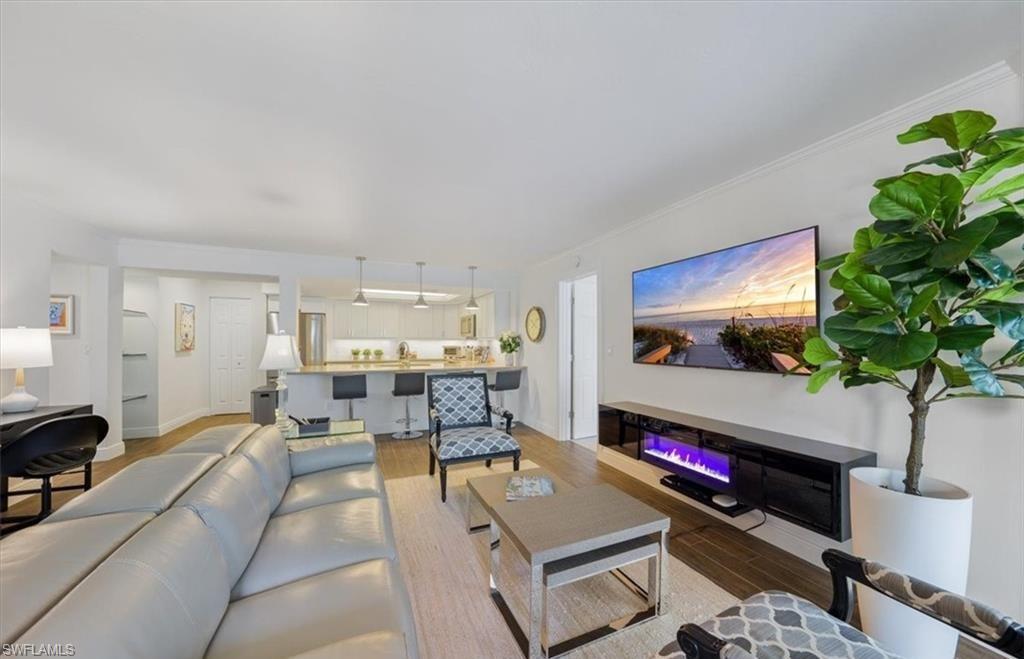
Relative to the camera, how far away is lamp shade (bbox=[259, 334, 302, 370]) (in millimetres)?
3004

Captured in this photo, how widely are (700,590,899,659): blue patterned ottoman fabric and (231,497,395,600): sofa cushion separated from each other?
1.25 metres

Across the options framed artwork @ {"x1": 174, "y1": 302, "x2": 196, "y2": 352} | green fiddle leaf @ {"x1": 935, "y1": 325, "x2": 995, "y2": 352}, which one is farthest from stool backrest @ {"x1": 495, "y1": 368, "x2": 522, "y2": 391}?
framed artwork @ {"x1": 174, "y1": 302, "x2": 196, "y2": 352}

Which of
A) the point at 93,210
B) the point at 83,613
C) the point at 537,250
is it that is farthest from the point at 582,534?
the point at 93,210

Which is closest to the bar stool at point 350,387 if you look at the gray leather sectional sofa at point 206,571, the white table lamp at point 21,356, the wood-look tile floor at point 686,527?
the wood-look tile floor at point 686,527

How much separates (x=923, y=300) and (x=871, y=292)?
13 centimetres

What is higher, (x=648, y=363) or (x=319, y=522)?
(x=648, y=363)

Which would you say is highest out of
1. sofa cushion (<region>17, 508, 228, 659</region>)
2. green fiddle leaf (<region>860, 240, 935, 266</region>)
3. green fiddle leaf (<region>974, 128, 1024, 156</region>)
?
green fiddle leaf (<region>974, 128, 1024, 156</region>)

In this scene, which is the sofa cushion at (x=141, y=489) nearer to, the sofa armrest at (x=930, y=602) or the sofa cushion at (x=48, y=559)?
the sofa cushion at (x=48, y=559)

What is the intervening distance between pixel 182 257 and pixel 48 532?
15.1 ft

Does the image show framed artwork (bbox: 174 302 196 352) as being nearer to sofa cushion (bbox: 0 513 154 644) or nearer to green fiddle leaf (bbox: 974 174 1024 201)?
sofa cushion (bbox: 0 513 154 644)

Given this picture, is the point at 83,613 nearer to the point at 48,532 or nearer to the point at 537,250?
the point at 48,532

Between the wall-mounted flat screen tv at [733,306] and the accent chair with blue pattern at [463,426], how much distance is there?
1515 mm

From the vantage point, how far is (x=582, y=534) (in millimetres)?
1680

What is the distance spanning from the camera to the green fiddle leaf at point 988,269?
1.33 m
